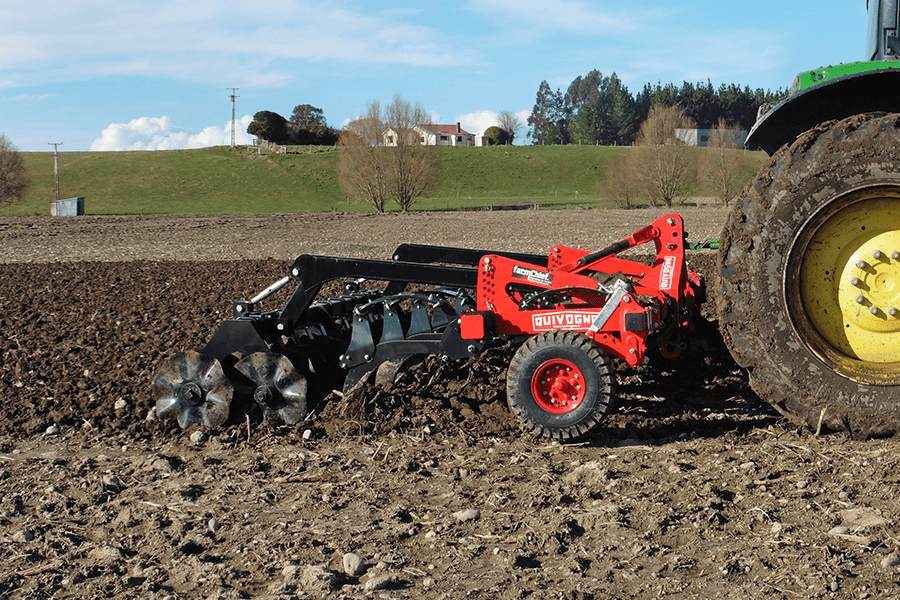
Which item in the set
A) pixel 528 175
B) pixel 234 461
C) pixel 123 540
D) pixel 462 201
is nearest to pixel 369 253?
pixel 234 461

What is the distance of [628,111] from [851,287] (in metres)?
128

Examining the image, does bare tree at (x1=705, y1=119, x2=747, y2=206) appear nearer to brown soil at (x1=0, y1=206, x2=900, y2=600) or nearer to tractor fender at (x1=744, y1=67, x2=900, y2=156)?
tractor fender at (x1=744, y1=67, x2=900, y2=156)

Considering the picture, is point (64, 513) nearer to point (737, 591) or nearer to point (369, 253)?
point (737, 591)

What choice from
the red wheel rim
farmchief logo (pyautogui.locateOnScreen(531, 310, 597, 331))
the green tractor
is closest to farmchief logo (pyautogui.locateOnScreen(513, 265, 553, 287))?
farmchief logo (pyautogui.locateOnScreen(531, 310, 597, 331))

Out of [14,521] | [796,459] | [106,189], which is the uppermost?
[106,189]

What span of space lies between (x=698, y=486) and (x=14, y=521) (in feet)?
11.1

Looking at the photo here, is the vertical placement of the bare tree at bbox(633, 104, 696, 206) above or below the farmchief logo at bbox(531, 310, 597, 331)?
above

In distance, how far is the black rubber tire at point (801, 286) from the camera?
4051mm

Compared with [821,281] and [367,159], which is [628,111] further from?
[821,281]

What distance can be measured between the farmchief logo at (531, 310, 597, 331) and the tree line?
8936 cm

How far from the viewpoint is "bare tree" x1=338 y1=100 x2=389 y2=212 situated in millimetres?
48344

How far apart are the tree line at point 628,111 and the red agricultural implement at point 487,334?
8883 cm

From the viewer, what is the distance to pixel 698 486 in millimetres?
4074

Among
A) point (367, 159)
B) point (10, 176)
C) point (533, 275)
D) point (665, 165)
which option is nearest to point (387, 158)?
point (367, 159)
